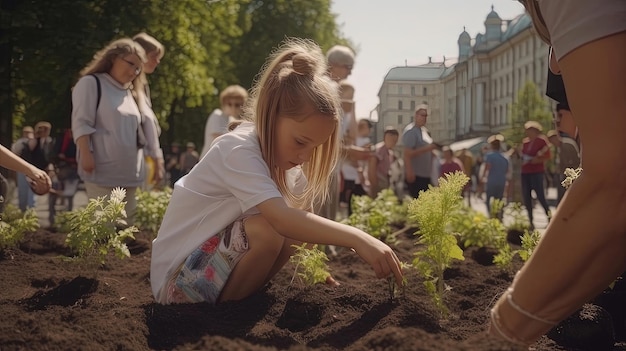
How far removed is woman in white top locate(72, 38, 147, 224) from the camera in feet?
17.8

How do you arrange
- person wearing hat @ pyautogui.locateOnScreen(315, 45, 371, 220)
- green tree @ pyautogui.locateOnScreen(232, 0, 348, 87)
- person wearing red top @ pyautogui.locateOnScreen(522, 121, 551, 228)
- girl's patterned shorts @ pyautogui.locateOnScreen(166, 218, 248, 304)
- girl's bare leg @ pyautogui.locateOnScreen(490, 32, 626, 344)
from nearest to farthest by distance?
girl's bare leg @ pyautogui.locateOnScreen(490, 32, 626, 344) < girl's patterned shorts @ pyautogui.locateOnScreen(166, 218, 248, 304) < person wearing hat @ pyautogui.locateOnScreen(315, 45, 371, 220) < person wearing red top @ pyautogui.locateOnScreen(522, 121, 551, 228) < green tree @ pyautogui.locateOnScreen(232, 0, 348, 87)

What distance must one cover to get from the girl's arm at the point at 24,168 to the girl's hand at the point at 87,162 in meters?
1.47

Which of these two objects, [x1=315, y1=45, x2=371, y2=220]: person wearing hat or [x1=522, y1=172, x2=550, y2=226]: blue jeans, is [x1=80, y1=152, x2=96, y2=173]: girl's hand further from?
[x1=522, y1=172, x2=550, y2=226]: blue jeans

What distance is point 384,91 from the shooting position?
545 centimetres

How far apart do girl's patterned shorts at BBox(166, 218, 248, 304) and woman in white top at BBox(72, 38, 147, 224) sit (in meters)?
2.39

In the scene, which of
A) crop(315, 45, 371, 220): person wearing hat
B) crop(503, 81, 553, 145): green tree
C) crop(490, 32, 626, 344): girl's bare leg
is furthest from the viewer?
crop(503, 81, 553, 145): green tree

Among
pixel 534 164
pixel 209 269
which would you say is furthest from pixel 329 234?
pixel 534 164

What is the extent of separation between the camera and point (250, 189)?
3.07 meters

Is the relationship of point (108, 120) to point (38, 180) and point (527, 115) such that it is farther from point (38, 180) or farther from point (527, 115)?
point (527, 115)

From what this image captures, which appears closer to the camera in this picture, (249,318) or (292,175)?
(249,318)

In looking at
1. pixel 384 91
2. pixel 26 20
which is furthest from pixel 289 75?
pixel 26 20

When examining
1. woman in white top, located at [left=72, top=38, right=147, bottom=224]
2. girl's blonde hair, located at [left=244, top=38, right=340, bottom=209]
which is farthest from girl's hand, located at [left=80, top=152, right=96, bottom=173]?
girl's blonde hair, located at [left=244, top=38, right=340, bottom=209]

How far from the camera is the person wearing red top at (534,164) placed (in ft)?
38.2

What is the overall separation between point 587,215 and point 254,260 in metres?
1.70
